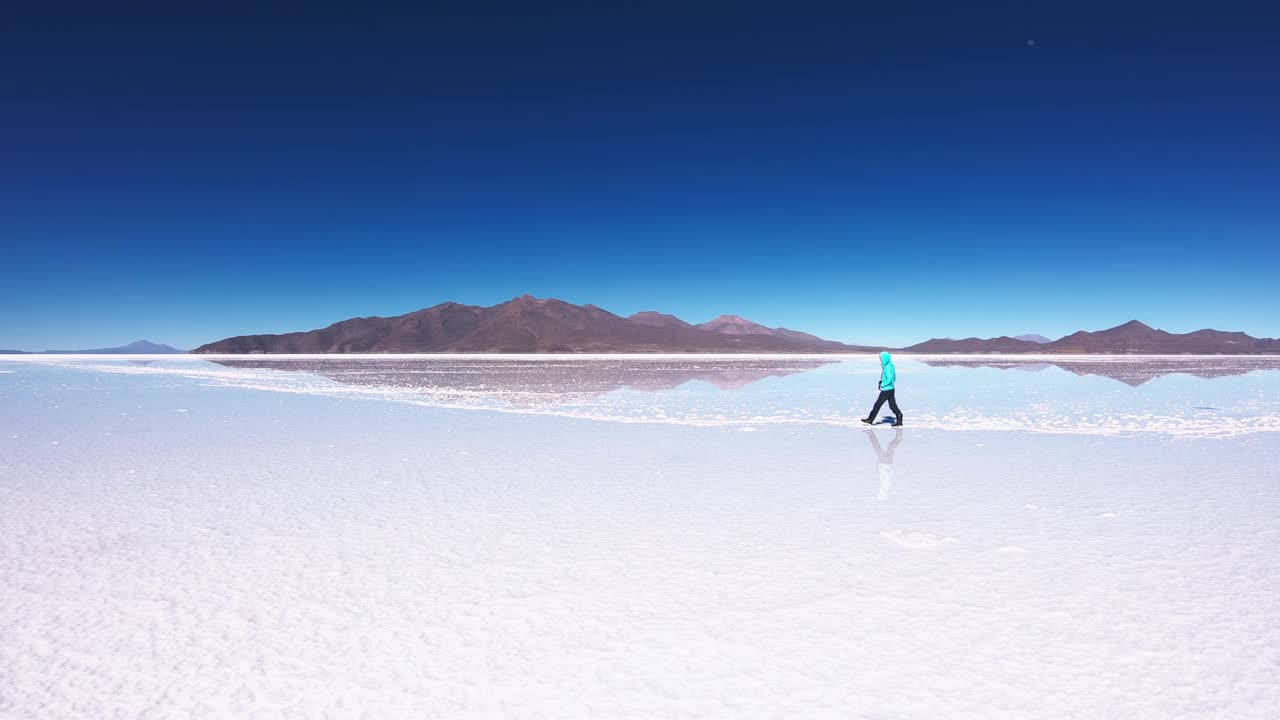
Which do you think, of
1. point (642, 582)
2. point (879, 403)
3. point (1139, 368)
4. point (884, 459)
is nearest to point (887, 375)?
point (879, 403)

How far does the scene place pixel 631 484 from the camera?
7.73 metres

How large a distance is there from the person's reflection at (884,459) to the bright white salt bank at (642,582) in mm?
78

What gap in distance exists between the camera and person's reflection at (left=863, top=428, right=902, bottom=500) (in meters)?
7.51

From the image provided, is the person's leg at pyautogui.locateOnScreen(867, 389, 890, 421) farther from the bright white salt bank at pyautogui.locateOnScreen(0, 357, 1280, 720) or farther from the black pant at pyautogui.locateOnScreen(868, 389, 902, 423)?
the bright white salt bank at pyautogui.locateOnScreen(0, 357, 1280, 720)

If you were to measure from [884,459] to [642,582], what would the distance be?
18.6 ft

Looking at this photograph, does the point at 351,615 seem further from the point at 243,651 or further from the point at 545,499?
the point at 545,499

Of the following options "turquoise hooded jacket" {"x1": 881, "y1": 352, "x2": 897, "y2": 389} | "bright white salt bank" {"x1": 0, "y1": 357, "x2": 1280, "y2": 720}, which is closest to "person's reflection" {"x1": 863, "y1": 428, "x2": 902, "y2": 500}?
"bright white salt bank" {"x1": 0, "y1": 357, "x2": 1280, "y2": 720}

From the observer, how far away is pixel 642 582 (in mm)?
4570

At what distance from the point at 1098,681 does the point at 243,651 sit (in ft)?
13.0

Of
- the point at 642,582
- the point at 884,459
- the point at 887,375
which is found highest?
the point at 887,375

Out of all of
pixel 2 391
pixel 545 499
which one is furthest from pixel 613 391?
pixel 2 391

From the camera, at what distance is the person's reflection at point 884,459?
7.51 meters

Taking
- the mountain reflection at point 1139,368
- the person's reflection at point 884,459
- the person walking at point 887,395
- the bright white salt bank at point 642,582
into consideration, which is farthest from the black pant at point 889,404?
the mountain reflection at point 1139,368

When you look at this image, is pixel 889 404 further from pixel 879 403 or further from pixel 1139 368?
pixel 1139 368
